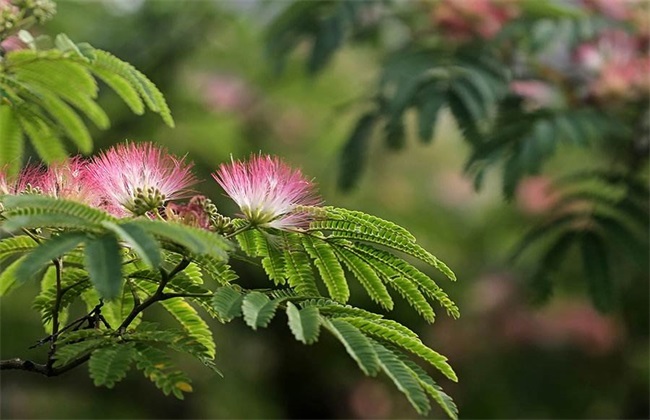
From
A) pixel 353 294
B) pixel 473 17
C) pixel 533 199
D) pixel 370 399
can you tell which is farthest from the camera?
pixel 370 399

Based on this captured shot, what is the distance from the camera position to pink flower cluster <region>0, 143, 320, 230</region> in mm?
1591

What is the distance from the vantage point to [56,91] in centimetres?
235

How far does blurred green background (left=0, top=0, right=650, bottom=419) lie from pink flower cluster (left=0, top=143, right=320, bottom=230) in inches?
123

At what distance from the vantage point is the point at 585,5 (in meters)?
3.88

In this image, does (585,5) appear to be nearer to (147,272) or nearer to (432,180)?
(147,272)

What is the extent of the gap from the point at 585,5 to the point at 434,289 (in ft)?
8.01

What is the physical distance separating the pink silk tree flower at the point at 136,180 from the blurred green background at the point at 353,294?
3.16m

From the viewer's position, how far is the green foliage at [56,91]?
2137mm

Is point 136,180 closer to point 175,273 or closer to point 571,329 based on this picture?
point 175,273

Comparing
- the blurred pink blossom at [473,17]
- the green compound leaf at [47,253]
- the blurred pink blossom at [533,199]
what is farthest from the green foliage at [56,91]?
the blurred pink blossom at [533,199]

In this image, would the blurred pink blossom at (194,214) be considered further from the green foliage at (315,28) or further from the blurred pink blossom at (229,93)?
the blurred pink blossom at (229,93)

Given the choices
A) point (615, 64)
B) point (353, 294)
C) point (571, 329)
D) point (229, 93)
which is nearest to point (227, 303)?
point (615, 64)

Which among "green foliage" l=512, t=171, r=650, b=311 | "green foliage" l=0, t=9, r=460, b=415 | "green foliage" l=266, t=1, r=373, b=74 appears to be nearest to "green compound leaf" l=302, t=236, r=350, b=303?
"green foliage" l=0, t=9, r=460, b=415

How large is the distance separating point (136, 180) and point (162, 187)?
0.13 ft
